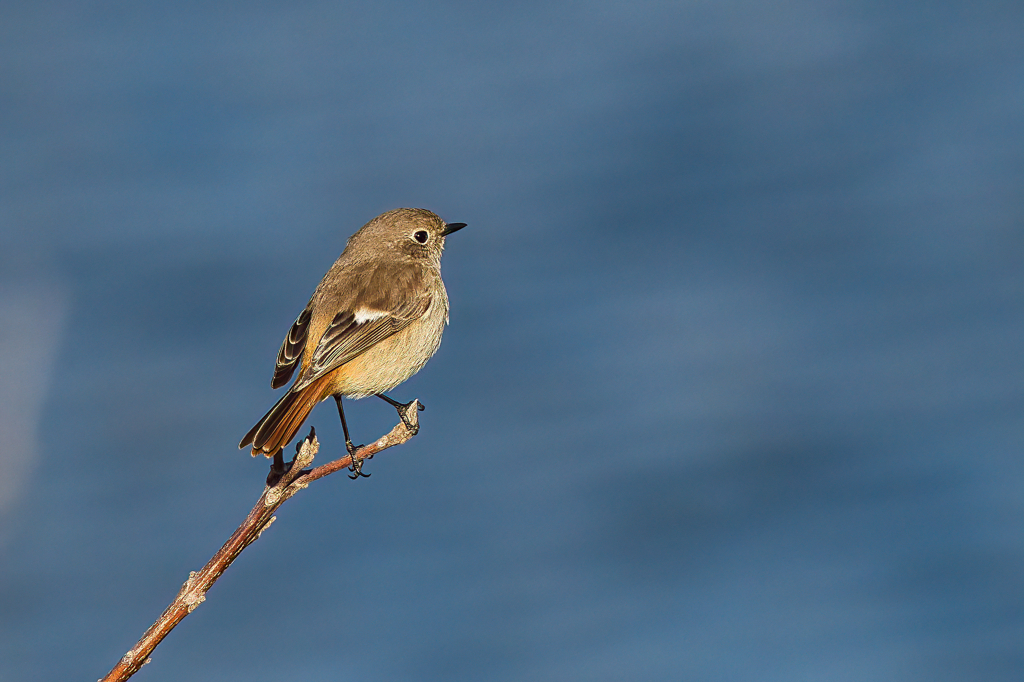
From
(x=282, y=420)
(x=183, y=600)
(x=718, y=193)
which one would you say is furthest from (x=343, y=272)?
(x=718, y=193)

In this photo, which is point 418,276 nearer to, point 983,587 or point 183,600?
Answer: point 183,600

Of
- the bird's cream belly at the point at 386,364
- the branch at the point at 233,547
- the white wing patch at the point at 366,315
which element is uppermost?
the white wing patch at the point at 366,315

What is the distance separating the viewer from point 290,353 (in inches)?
203

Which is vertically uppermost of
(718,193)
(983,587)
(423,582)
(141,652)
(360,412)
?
(718,193)

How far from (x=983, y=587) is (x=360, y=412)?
782 cm

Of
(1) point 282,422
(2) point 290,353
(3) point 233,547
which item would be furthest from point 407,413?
(3) point 233,547

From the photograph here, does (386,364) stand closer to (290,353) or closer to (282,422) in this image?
(290,353)

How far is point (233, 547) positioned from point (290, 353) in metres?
2.09

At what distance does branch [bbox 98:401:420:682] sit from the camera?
2900 millimetres

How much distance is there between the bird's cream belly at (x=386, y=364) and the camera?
5211 millimetres

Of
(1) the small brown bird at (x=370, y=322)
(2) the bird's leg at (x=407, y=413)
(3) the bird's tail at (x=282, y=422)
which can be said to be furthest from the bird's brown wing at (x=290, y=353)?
(2) the bird's leg at (x=407, y=413)

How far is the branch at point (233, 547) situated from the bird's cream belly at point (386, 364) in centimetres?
Result: 141

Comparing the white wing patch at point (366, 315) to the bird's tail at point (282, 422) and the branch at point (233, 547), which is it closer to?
the bird's tail at point (282, 422)

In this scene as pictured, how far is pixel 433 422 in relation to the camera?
50.6 ft
